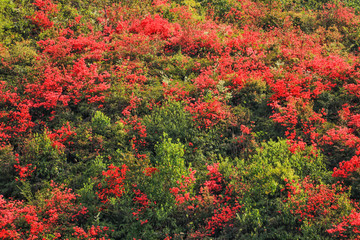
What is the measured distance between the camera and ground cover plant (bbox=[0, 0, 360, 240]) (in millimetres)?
7875

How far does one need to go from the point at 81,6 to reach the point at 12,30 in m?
4.08

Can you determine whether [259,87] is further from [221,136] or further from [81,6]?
[81,6]

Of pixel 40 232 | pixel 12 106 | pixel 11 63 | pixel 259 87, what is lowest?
pixel 40 232

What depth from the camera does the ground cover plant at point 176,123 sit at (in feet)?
25.8

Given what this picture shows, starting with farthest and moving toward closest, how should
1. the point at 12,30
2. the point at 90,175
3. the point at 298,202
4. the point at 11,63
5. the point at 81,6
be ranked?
the point at 81,6 → the point at 12,30 → the point at 11,63 → the point at 90,175 → the point at 298,202

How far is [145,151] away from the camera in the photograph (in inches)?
395

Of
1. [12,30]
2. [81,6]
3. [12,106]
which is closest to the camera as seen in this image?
[12,106]

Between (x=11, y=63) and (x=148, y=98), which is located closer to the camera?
(x=148, y=98)

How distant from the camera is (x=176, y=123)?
35.3ft

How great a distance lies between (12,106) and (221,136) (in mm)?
8169

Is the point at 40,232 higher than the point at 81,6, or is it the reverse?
the point at 81,6

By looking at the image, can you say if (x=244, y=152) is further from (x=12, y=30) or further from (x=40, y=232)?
(x=12, y=30)

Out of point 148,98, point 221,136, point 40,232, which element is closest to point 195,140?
point 221,136

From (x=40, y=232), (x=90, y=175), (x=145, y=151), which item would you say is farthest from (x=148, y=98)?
(x=40, y=232)
